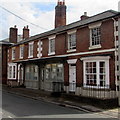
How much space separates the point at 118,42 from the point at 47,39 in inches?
363

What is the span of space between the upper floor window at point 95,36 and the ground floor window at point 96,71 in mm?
1192

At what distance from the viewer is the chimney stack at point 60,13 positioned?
2356cm

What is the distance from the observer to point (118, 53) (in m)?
12.7

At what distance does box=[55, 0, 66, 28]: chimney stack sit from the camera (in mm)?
23562

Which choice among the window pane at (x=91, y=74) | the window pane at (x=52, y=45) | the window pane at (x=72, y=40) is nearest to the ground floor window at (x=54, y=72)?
the window pane at (x=52, y=45)

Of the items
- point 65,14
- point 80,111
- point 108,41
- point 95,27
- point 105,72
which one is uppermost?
point 65,14

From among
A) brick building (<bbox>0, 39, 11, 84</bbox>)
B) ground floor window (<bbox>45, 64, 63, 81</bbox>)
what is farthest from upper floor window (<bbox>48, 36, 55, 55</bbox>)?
brick building (<bbox>0, 39, 11, 84</bbox>)

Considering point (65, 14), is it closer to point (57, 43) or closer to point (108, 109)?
point (57, 43)

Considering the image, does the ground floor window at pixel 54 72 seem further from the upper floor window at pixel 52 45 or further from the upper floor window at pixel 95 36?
the upper floor window at pixel 95 36

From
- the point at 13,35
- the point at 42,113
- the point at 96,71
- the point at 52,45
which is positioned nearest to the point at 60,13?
the point at 52,45

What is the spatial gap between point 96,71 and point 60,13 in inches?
477

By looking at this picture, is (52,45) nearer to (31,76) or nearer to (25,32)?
(31,76)

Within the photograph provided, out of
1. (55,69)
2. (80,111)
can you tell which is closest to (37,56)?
(55,69)

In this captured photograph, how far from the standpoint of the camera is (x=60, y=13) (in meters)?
23.7
